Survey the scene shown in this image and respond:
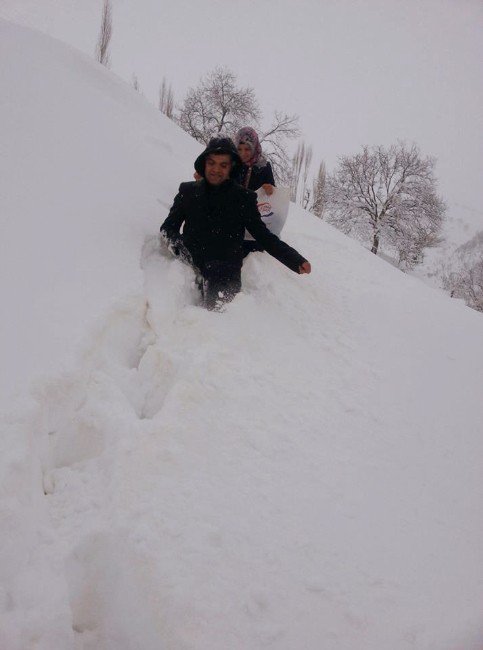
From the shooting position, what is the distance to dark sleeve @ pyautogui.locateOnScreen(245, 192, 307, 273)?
240 cm

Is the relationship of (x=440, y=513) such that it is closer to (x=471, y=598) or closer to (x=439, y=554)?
(x=439, y=554)

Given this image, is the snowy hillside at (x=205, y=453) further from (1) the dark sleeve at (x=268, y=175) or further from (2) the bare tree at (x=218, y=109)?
(2) the bare tree at (x=218, y=109)

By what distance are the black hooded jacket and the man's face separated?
0.04 m

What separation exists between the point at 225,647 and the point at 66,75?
18.3 feet

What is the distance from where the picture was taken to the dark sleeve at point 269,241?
2.40 m

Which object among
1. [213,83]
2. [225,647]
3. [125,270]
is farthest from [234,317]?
[213,83]

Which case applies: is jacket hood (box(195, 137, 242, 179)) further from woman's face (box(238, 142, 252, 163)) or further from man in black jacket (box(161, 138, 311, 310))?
woman's face (box(238, 142, 252, 163))

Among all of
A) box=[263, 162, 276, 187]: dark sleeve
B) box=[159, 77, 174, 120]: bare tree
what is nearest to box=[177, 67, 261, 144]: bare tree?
box=[159, 77, 174, 120]: bare tree

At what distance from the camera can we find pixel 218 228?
246cm

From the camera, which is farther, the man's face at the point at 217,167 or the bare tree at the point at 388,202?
the bare tree at the point at 388,202

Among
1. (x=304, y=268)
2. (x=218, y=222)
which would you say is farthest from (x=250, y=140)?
(x=304, y=268)

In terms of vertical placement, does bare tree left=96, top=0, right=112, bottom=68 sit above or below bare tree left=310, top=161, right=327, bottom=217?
above

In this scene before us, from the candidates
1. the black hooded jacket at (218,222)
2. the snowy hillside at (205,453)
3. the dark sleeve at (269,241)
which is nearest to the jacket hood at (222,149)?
the black hooded jacket at (218,222)

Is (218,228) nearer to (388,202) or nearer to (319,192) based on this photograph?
(388,202)
